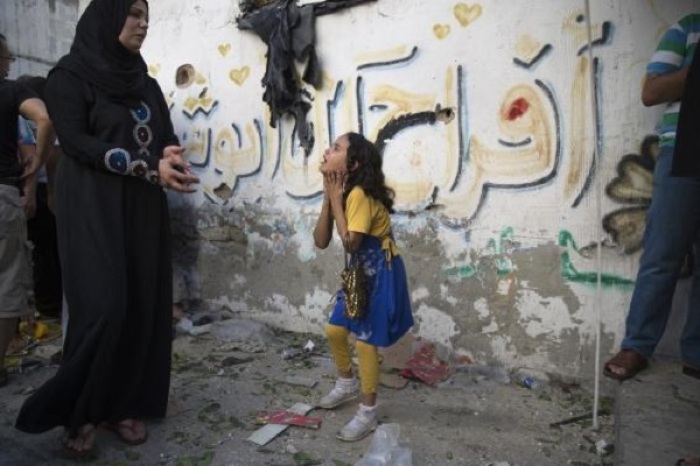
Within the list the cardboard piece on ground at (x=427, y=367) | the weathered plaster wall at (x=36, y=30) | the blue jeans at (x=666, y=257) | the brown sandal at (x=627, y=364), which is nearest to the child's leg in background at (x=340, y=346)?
the cardboard piece on ground at (x=427, y=367)

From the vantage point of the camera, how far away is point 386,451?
2.33 meters

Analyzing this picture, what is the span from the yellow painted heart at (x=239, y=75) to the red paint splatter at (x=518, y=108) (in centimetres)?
224

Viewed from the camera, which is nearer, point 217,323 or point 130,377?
point 130,377

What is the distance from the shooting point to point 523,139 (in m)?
3.20

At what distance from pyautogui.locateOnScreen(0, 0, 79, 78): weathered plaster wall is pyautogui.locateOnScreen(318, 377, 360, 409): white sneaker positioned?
25.5 ft

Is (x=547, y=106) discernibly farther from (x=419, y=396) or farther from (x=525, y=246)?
(x=419, y=396)

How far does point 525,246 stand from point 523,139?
64 cm

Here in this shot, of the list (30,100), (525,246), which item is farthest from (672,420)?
(30,100)

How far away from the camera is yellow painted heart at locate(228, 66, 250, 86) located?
4.42m

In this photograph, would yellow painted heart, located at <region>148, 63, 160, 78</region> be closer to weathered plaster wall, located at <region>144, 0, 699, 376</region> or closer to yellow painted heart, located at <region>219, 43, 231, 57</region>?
yellow painted heart, located at <region>219, 43, 231, 57</region>

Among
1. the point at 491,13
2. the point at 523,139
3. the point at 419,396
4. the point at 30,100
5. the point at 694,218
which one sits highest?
the point at 491,13

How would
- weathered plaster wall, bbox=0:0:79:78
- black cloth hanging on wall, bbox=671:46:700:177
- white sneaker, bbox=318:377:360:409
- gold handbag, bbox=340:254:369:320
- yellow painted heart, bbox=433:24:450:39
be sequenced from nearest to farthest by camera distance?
1. black cloth hanging on wall, bbox=671:46:700:177
2. gold handbag, bbox=340:254:369:320
3. white sneaker, bbox=318:377:360:409
4. yellow painted heart, bbox=433:24:450:39
5. weathered plaster wall, bbox=0:0:79:78

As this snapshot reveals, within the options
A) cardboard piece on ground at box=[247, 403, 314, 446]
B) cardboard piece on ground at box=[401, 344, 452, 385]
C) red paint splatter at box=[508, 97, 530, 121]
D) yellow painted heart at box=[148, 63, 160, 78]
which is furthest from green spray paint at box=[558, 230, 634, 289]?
yellow painted heart at box=[148, 63, 160, 78]

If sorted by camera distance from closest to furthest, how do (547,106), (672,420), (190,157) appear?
(672,420)
(547,106)
(190,157)
